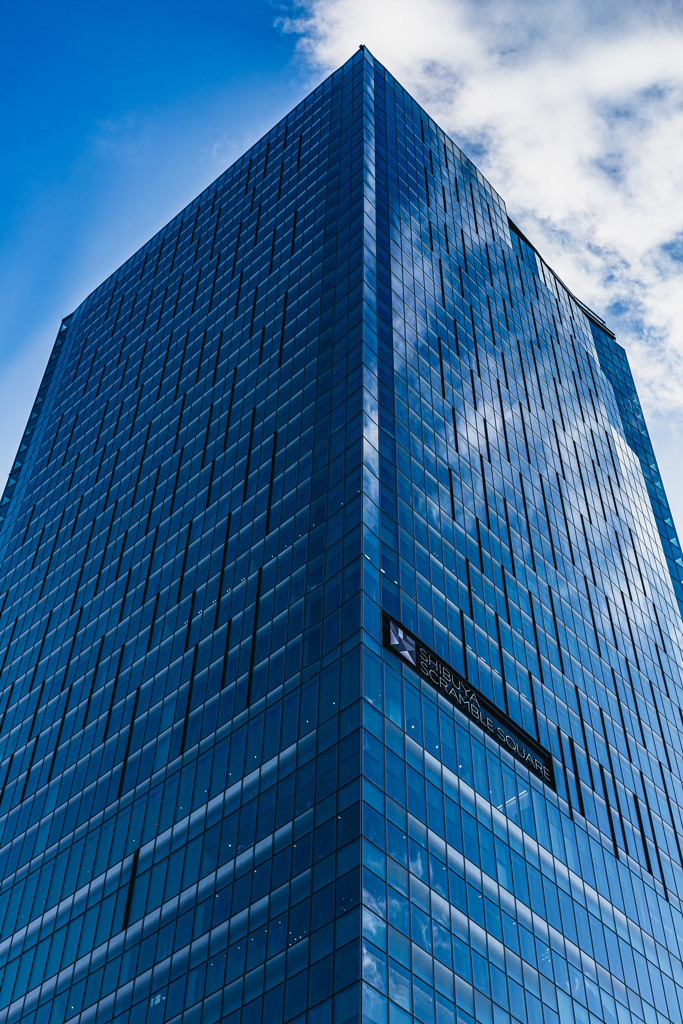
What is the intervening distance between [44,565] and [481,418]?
1558 inches

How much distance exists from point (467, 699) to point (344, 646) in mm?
8888

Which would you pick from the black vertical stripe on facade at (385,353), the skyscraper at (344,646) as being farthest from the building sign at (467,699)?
Result: the black vertical stripe on facade at (385,353)

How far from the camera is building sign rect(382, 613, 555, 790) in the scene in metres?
53.6

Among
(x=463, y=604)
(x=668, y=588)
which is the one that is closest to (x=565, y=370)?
(x=668, y=588)

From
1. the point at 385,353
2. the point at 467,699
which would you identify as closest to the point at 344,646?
the point at 467,699

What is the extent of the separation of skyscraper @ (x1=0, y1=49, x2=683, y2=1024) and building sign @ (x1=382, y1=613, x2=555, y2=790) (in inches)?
8.2

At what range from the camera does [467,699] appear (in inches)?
2245

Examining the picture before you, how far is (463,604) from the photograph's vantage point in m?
62.3

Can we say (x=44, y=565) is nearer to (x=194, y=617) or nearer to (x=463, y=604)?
(x=194, y=617)

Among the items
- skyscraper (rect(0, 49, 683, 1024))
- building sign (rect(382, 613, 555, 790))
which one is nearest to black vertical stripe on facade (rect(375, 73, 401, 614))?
skyscraper (rect(0, 49, 683, 1024))

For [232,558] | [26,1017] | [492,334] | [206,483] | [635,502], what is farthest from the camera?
[635,502]

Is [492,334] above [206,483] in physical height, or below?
above

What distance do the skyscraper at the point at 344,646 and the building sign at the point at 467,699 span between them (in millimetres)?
208

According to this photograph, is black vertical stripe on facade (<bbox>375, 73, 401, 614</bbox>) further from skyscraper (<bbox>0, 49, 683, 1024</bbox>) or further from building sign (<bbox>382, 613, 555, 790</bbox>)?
building sign (<bbox>382, 613, 555, 790</bbox>)
